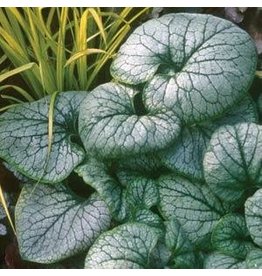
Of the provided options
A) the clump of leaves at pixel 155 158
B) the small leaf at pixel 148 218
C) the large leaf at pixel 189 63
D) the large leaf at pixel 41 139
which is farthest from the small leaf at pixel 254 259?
the large leaf at pixel 41 139

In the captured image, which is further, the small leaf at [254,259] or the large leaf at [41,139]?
the large leaf at [41,139]

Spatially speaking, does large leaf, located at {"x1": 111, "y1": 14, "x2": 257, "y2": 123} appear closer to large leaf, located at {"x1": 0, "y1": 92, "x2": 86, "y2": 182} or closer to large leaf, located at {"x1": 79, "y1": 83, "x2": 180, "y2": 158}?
large leaf, located at {"x1": 79, "y1": 83, "x2": 180, "y2": 158}

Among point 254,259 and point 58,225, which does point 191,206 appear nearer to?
point 254,259

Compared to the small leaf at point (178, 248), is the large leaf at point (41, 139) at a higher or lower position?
higher

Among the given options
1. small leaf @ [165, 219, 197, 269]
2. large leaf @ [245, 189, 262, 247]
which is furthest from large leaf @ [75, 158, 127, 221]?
large leaf @ [245, 189, 262, 247]

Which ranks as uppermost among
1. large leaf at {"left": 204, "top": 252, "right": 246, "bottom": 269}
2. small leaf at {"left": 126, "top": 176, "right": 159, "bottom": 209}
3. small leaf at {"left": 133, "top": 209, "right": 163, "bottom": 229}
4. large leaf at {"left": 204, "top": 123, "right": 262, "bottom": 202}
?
large leaf at {"left": 204, "top": 123, "right": 262, "bottom": 202}

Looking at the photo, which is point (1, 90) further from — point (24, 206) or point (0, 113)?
point (24, 206)

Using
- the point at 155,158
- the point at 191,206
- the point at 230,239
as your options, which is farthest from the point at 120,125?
the point at 230,239

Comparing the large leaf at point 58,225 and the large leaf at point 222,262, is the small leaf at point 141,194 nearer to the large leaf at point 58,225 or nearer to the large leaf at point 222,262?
the large leaf at point 58,225
